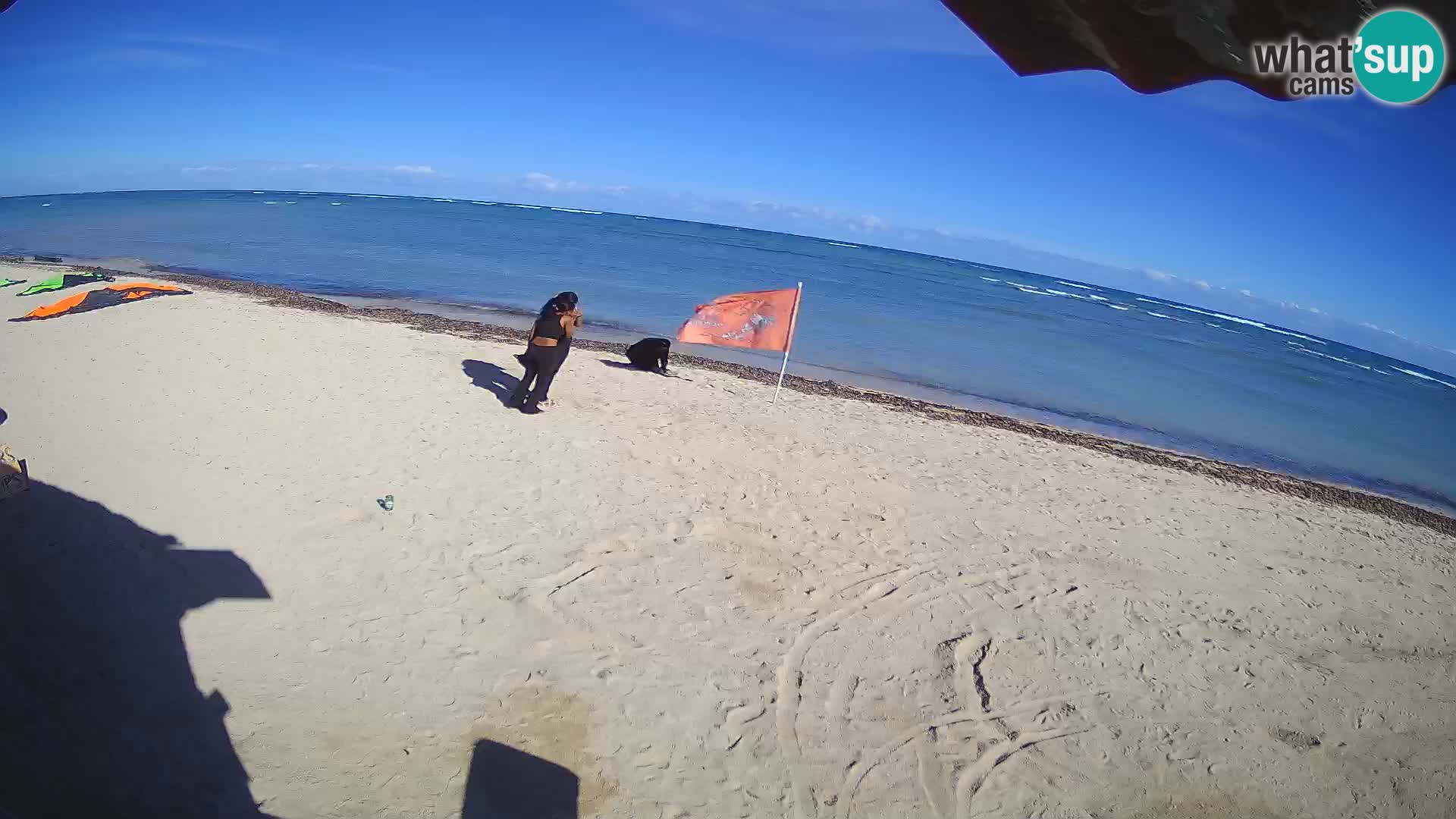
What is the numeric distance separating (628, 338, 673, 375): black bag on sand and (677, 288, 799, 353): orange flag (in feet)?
5.13

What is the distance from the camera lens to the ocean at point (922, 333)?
16.7 m

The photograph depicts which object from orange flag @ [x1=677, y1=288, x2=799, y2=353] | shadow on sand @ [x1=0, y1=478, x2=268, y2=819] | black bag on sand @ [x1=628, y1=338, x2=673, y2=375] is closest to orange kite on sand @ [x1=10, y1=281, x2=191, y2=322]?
shadow on sand @ [x1=0, y1=478, x2=268, y2=819]

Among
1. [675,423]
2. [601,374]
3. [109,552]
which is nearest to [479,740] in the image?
[109,552]

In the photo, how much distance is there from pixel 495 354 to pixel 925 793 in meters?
10.4

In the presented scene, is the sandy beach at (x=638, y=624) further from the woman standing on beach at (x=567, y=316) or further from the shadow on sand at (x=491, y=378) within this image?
the woman standing on beach at (x=567, y=316)

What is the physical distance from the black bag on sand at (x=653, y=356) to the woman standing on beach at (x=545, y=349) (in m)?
3.32

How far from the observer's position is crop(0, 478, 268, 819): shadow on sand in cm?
334

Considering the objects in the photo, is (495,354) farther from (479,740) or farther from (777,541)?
(479,740)

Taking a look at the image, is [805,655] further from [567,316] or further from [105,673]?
[567,316]

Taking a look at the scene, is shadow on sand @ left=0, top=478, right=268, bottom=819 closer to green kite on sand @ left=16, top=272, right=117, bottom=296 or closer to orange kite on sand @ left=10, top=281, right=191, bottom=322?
orange kite on sand @ left=10, top=281, right=191, bottom=322

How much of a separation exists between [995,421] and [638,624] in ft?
32.1

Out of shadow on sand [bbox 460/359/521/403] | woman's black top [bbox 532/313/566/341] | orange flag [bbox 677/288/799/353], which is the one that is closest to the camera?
woman's black top [bbox 532/313/566/341]

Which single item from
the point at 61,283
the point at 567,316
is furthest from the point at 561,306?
the point at 61,283

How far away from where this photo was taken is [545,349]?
945 centimetres
